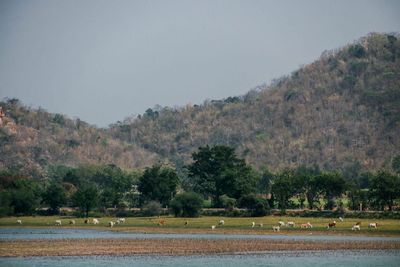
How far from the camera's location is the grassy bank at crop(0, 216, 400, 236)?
84000mm

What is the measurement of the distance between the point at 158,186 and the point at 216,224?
2771 centimetres

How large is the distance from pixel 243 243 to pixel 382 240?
529 inches

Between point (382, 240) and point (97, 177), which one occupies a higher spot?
point (97, 177)

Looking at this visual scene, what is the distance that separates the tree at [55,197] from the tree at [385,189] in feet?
148

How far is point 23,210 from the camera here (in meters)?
112

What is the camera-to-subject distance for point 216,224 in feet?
314

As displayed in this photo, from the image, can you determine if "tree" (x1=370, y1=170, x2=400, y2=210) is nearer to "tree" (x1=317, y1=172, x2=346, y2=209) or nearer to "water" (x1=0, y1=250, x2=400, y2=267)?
"tree" (x1=317, y1=172, x2=346, y2=209)

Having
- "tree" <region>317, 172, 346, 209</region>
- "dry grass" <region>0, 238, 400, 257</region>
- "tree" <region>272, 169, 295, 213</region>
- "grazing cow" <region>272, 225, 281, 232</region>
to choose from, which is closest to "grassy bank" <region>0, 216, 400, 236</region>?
"grazing cow" <region>272, 225, 281, 232</region>

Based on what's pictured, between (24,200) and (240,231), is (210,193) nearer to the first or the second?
(24,200)

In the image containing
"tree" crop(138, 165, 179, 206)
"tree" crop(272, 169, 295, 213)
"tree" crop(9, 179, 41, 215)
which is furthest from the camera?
"tree" crop(138, 165, 179, 206)

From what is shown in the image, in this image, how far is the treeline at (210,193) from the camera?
108812 millimetres

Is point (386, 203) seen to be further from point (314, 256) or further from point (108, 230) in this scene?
point (314, 256)

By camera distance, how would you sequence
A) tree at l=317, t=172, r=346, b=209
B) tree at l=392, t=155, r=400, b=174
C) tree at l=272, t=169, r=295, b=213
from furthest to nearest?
tree at l=392, t=155, r=400, b=174 → tree at l=272, t=169, r=295, b=213 → tree at l=317, t=172, r=346, b=209

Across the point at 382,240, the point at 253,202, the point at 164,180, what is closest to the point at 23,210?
the point at 164,180
